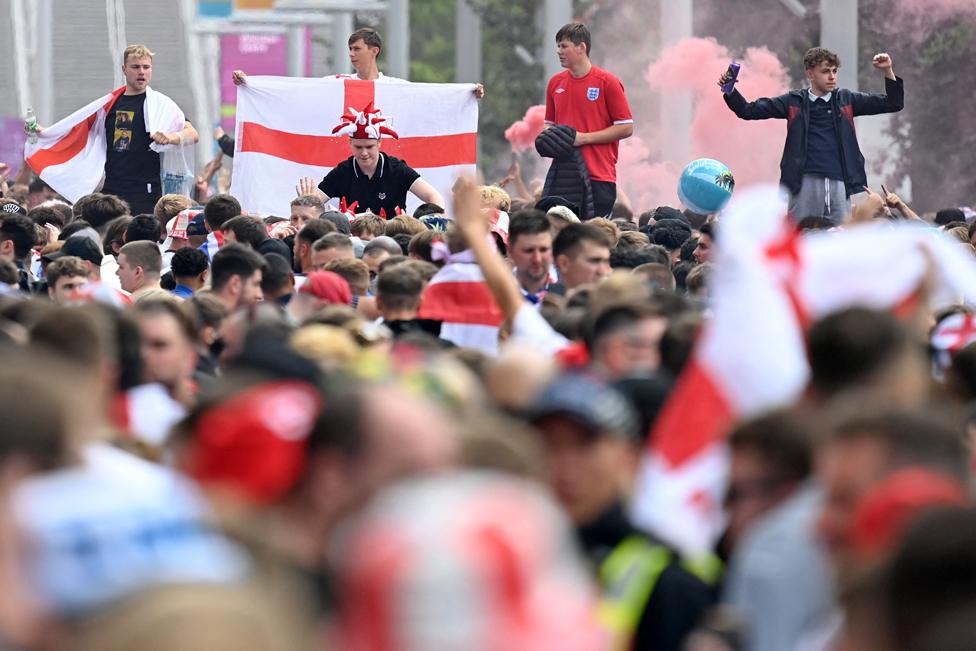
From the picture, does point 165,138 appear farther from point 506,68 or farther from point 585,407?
point 506,68

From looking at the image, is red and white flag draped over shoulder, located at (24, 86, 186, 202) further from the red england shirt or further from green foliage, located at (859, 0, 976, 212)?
green foliage, located at (859, 0, 976, 212)

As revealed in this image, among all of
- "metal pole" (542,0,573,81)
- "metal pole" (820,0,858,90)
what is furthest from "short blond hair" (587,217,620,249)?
"metal pole" (542,0,573,81)

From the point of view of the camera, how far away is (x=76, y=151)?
18031 mm

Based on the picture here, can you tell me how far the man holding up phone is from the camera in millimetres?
15930

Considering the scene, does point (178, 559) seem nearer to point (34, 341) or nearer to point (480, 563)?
point (480, 563)

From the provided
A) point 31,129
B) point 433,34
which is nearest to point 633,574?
point 31,129

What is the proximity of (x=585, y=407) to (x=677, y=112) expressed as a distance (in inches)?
1152

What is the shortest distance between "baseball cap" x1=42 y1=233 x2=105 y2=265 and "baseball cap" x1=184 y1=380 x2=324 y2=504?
27.2 feet

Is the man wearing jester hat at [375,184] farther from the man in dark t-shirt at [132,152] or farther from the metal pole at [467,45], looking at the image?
the metal pole at [467,45]

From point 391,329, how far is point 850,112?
291 inches

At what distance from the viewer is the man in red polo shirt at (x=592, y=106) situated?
16.1 meters

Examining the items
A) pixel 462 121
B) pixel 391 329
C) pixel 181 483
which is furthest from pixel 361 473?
pixel 462 121

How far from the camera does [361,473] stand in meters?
4.05

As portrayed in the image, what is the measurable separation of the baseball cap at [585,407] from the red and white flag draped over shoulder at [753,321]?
275 millimetres
